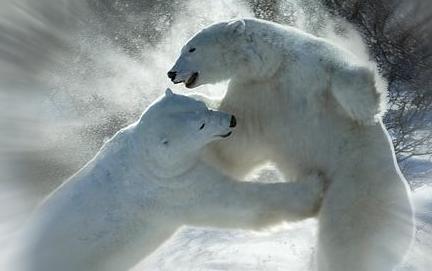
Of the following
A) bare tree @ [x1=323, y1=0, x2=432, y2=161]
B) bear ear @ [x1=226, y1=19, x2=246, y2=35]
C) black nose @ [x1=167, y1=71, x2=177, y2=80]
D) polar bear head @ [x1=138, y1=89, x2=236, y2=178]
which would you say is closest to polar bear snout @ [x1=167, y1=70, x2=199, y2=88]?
black nose @ [x1=167, y1=71, x2=177, y2=80]

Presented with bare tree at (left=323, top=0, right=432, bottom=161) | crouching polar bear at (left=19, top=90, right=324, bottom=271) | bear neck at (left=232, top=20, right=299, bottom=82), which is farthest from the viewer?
bare tree at (left=323, top=0, right=432, bottom=161)

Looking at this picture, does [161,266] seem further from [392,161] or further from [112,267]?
[392,161]

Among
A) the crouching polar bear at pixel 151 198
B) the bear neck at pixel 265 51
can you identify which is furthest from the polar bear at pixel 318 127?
the crouching polar bear at pixel 151 198

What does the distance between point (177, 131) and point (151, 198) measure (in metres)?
0.42

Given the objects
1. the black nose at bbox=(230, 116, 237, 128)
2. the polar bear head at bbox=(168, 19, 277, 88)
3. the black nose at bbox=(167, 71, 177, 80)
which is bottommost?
the black nose at bbox=(167, 71, 177, 80)

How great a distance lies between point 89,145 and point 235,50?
498 centimetres

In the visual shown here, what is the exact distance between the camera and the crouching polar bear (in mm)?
4008

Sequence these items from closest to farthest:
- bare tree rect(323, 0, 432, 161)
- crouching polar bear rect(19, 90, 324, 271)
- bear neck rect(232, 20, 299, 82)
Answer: crouching polar bear rect(19, 90, 324, 271)
bear neck rect(232, 20, 299, 82)
bare tree rect(323, 0, 432, 161)

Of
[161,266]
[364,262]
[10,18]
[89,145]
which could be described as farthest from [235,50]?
[10,18]

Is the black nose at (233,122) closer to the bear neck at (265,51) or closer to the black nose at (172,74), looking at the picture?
the bear neck at (265,51)

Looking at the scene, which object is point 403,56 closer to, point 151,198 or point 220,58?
point 220,58

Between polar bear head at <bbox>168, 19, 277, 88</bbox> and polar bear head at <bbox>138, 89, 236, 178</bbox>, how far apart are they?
0.28 metres

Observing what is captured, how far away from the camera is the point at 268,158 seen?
4.44 metres

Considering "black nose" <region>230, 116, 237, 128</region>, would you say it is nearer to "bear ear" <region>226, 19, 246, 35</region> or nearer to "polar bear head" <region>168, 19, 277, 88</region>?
"polar bear head" <region>168, 19, 277, 88</region>
